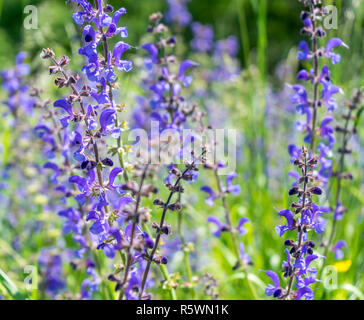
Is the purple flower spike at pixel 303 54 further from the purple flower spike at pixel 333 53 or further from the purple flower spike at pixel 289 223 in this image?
the purple flower spike at pixel 289 223

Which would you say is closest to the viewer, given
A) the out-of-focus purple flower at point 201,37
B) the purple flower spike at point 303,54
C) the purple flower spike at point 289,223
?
the purple flower spike at point 289,223

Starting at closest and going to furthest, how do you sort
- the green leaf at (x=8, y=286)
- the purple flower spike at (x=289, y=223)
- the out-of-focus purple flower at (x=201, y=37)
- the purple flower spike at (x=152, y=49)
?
the purple flower spike at (x=289, y=223)
the green leaf at (x=8, y=286)
the purple flower spike at (x=152, y=49)
the out-of-focus purple flower at (x=201, y=37)

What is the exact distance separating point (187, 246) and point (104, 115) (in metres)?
1.34

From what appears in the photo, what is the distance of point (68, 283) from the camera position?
464 cm

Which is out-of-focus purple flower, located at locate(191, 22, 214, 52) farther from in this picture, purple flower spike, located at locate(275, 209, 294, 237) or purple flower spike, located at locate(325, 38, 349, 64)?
purple flower spike, located at locate(275, 209, 294, 237)

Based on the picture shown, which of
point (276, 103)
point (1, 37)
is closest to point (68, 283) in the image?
point (276, 103)

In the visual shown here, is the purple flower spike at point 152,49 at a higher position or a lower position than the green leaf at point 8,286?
higher

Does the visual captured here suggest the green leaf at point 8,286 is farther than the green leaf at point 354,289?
No

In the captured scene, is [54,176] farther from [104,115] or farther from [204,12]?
[204,12]

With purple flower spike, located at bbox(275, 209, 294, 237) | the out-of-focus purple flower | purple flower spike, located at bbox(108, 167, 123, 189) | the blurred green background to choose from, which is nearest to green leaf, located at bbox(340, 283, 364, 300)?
the blurred green background

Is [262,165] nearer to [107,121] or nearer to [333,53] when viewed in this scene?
[333,53]

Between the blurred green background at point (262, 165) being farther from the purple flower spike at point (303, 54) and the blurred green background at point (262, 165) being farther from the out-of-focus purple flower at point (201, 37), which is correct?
the out-of-focus purple flower at point (201, 37)

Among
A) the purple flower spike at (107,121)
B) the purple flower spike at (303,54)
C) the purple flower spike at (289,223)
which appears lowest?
the purple flower spike at (289,223)

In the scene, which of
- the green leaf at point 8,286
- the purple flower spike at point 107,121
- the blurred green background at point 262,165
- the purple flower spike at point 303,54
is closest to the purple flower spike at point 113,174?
the purple flower spike at point 107,121
